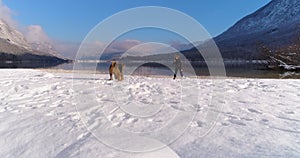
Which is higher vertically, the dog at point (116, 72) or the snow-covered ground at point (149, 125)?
the dog at point (116, 72)

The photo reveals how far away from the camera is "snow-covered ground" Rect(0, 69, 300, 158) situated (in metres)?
3.57

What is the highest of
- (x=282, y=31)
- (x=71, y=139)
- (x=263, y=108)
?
(x=282, y=31)

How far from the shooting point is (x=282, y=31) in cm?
17200

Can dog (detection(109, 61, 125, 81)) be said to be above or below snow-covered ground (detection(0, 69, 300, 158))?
above

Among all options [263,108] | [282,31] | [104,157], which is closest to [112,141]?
[104,157]

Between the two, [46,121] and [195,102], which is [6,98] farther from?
[195,102]

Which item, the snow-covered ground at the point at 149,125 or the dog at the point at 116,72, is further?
the dog at the point at 116,72

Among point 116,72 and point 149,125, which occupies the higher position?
point 116,72

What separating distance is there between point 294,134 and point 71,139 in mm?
4215

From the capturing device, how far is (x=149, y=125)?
15.8ft

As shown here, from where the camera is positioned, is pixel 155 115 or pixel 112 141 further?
pixel 155 115

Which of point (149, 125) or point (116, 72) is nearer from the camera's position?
point (149, 125)

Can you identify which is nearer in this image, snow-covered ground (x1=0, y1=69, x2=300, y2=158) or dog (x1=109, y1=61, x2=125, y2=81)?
snow-covered ground (x1=0, y1=69, x2=300, y2=158)

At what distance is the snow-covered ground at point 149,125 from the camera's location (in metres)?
3.57
